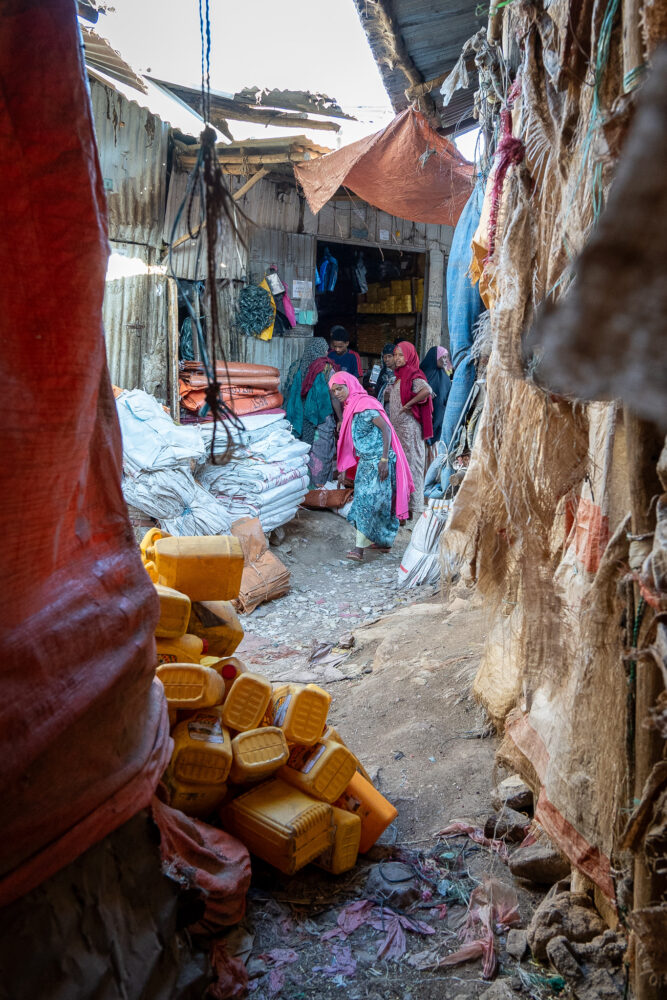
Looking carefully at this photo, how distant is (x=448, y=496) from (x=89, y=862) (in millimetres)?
4156

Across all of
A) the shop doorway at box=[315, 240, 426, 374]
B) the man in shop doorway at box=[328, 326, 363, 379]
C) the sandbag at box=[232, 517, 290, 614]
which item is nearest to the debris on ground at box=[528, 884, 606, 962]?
the sandbag at box=[232, 517, 290, 614]

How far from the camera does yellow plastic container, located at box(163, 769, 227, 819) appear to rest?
7.35ft

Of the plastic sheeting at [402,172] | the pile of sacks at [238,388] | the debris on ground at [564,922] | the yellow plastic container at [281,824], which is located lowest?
the debris on ground at [564,922]

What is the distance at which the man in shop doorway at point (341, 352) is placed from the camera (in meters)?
8.79

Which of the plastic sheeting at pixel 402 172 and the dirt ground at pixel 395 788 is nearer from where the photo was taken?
the dirt ground at pixel 395 788

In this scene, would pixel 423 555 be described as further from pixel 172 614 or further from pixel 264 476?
pixel 172 614

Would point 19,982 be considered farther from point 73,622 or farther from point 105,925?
point 73,622

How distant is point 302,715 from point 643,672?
143 centimetres

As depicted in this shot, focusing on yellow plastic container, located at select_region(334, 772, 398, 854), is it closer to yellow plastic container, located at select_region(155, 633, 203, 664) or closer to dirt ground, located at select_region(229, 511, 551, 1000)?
dirt ground, located at select_region(229, 511, 551, 1000)

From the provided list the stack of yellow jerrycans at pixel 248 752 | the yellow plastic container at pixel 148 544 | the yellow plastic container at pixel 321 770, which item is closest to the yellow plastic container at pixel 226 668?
the stack of yellow jerrycans at pixel 248 752

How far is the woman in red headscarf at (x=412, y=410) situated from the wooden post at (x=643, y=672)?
21.5 ft

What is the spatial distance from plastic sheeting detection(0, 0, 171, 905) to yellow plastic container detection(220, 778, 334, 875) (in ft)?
2.52

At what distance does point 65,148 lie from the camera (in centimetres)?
128

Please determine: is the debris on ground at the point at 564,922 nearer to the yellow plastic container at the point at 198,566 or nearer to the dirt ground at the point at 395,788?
the dirt ground at the point at 395,788
